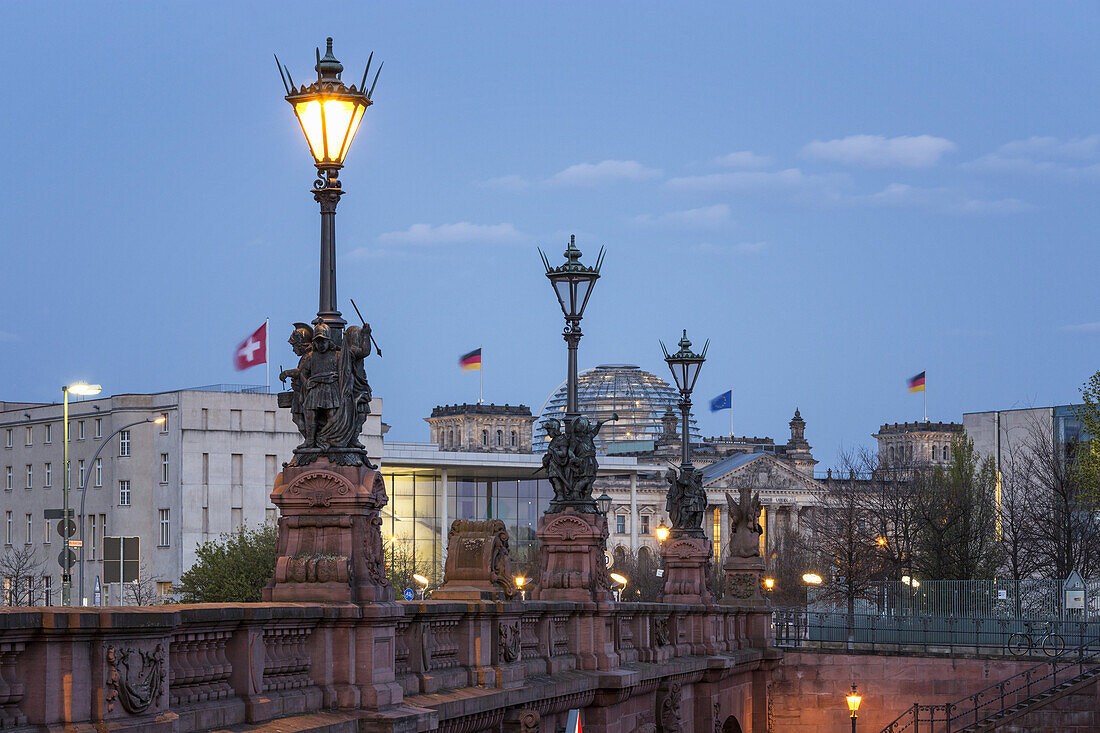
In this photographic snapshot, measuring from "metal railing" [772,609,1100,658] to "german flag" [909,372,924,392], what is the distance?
289 ft

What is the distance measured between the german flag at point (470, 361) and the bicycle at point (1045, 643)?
60026mm

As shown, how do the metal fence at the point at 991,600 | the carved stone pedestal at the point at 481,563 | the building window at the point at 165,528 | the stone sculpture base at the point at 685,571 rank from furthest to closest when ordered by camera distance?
the building window at the point at 165,528 → the metal fence at the point at 991,600 → the stone sculpture base at the point at 685,571 → the carved stone pedestal at the point at 481,563

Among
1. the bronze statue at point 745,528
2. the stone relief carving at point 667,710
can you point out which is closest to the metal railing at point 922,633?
the bronze statue at point 745,528

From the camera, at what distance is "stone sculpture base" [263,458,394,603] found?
14.2 metres

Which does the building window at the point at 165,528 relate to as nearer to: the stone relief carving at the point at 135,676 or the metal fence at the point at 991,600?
the metal fence at the point at 991,600

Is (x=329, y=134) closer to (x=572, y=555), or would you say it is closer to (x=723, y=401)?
(x=572, y=555)

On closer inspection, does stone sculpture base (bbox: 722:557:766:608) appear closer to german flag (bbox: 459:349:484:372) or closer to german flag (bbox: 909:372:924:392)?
german flag (bbox: 459:349:484:372)

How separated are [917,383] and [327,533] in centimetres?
13419

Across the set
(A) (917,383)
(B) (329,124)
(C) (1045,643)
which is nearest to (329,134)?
(B) (329,124)

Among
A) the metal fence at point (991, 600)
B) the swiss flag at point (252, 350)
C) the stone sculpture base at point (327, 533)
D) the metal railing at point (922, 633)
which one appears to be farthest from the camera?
the swiss flag at point (252, 350)

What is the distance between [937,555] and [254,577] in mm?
28712

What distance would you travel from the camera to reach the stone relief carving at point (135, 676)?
32.6ft

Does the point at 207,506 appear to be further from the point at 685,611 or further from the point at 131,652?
the point at 131,652

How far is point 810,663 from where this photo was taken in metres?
50.6
